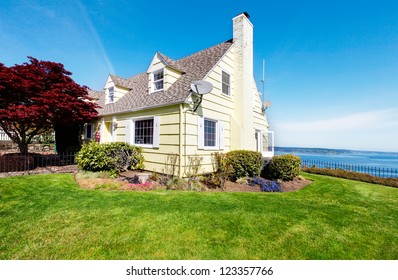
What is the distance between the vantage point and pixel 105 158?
26.8 feet

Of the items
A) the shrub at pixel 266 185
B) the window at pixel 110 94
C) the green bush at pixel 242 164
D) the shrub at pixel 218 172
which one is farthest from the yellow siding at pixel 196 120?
the window at pixel 110 94

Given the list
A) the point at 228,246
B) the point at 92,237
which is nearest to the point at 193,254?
the point at 228,246

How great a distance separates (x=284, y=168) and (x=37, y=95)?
13449mm

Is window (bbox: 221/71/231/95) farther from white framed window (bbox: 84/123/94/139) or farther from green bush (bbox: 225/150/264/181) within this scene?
white framed window (bbox: 84/123/94/139)

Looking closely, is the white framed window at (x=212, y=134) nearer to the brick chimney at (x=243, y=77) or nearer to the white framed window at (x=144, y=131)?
the brick chimney at (x=243, y=77)

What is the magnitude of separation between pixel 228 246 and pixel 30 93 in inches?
466

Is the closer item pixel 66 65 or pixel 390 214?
pixel 390 214

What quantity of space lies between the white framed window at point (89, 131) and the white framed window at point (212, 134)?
10.2 m

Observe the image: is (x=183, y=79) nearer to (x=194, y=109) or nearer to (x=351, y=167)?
(x=194, y=109)

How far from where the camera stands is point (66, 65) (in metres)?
10.2

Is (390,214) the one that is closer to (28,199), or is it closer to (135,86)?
(28,199)

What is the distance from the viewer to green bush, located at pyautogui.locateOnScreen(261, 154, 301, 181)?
904 cm

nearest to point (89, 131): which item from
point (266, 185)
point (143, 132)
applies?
point (143, 132)

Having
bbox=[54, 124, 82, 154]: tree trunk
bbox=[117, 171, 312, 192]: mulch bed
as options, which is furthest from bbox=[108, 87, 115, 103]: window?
bbox=[117, 171, 312, 192]: mulch bed
